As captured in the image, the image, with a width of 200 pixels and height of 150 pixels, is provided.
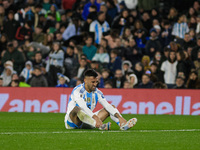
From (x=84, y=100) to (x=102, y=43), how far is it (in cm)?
996

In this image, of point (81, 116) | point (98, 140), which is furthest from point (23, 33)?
point (98, 140)

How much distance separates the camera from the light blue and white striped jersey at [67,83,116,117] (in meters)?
11.5

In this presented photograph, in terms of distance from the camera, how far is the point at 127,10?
23703mm

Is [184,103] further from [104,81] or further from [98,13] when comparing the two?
[98,13]

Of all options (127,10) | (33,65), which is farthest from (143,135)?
(127,10)

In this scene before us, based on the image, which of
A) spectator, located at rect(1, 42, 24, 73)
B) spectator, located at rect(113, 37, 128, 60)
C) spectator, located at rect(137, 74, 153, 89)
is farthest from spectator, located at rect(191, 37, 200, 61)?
spectator, located at rect(1, 42, 24, 73)

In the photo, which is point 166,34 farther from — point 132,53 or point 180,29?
point 132,53

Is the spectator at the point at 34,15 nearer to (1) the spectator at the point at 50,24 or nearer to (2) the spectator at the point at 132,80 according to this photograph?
(1) the spectator at the point at 50,24

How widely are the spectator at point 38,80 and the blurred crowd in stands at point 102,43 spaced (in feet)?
0.09

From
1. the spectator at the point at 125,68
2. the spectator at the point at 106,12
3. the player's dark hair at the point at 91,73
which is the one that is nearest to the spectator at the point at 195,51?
the spectator at the point at 125,68

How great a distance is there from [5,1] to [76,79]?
7063 mm

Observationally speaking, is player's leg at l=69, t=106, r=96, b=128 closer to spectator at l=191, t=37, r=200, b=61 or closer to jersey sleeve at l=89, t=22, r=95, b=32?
spectator at l=191, t=37, r=200, b=61

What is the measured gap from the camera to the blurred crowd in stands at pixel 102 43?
20625 millimetres

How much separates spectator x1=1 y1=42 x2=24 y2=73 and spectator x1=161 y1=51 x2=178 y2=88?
6.03 metres
